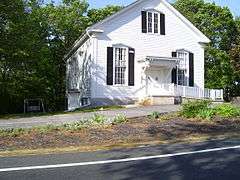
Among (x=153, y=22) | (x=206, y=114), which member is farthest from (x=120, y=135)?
(x=153, y=22)

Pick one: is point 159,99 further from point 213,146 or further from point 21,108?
point 213,146

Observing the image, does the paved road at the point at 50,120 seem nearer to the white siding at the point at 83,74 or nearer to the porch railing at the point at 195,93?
the white siding at the point at 83,74

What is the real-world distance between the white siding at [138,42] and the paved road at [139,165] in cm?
2237

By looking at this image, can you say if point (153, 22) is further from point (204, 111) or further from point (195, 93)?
point (204, 111)

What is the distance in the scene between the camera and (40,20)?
151 ft

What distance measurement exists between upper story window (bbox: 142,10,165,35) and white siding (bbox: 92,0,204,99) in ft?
1.14

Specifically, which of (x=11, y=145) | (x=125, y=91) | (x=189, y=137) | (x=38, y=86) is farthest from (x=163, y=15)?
(x=11, y=145)

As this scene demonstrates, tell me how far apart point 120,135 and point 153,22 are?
23482 mm

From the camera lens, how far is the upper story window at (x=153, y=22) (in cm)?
3612

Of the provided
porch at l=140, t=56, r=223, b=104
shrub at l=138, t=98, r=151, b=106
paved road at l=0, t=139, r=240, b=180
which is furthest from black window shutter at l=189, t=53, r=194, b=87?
paved road at l=0, t=139, r=240, b=180

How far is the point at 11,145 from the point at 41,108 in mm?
29698

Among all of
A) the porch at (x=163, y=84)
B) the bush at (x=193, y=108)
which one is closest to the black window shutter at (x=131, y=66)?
the porch at (x=163, y=84)

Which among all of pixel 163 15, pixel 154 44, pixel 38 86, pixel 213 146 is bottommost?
pixel 213 146

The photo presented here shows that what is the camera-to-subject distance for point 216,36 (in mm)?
54688
